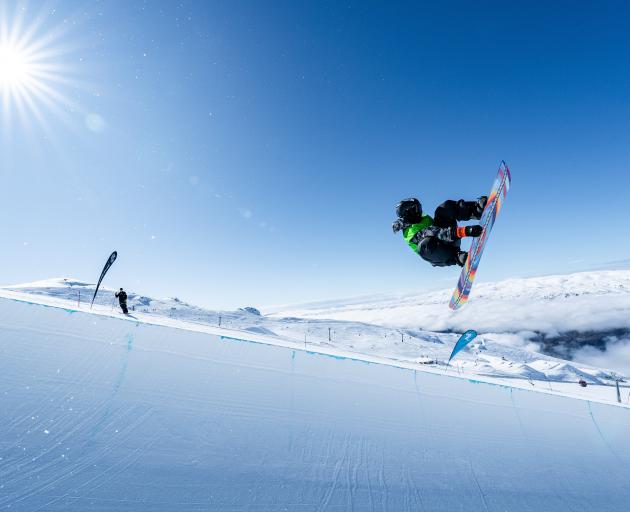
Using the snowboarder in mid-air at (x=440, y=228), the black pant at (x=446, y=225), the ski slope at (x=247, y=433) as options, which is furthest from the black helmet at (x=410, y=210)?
the ski slope at (x=247, y=433)

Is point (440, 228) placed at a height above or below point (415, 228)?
below

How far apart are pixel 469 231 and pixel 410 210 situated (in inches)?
44.7

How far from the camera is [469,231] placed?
18.3 feet

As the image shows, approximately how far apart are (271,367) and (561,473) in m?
3.14

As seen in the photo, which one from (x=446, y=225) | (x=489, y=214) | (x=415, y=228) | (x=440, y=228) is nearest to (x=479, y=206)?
(x=489, y=214)

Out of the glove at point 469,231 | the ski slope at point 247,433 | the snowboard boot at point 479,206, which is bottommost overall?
the ski slope at point 247,433

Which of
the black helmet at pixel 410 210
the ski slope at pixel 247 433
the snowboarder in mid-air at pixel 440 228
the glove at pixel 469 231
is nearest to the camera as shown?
the ski slope at pixel 247 433

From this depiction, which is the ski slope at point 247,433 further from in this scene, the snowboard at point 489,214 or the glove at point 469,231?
the snowboard at point 489,214

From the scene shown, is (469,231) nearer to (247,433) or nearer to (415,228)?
(415,228)

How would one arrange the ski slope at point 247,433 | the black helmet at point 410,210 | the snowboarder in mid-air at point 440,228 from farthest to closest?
the black helmet at point 410,210 → the snowboarder in mid-air at point 440,228 → the ski slope at point 247,433

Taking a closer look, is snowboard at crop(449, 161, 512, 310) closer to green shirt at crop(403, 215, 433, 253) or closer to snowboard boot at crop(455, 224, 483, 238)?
snowboard boot at crop(455, 224, 483, 238)

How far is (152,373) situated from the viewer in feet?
8.81

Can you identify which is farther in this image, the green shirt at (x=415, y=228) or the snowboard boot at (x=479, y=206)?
the green shirt at (x=415, y=228)

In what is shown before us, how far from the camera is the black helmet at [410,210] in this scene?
6219 millimetres
